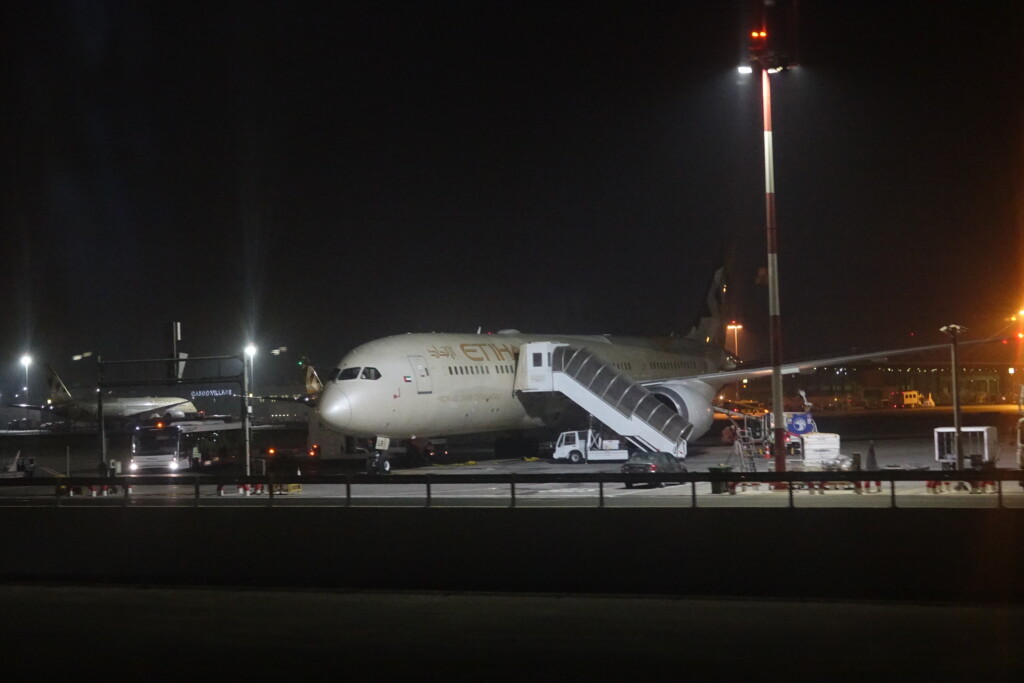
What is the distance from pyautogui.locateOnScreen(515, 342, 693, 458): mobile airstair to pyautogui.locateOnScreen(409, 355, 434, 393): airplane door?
16.6ft

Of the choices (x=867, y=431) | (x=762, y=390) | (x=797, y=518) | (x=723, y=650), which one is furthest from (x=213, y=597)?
(x=762, y=390)

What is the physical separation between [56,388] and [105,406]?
3894mm

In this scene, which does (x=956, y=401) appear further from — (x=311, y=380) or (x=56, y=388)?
(x=56, y=388)

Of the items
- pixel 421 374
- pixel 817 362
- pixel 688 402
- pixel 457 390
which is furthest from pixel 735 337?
pixel 421 374

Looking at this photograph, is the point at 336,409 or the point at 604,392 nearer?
the point at 336,409

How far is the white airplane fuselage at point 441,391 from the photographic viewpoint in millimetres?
33281

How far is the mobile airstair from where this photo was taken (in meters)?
35.4

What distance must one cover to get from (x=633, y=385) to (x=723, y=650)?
26.9 meters

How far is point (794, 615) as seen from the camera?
37.7 feet

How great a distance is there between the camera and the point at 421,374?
3503 centimetres

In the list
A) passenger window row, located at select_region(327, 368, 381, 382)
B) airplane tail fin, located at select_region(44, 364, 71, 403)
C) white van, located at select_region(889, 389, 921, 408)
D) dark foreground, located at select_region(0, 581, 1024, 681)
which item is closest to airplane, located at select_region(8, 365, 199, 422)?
airplane tail fin, located at select_region(44, 364, 71, 403)

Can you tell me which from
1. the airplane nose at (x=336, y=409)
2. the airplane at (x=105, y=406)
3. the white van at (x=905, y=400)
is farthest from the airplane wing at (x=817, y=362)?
the white van at (x=905, y=400)

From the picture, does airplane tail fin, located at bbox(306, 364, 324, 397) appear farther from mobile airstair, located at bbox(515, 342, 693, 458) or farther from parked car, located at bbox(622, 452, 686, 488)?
parked car, located at bbox(622, 452, 686, 488)

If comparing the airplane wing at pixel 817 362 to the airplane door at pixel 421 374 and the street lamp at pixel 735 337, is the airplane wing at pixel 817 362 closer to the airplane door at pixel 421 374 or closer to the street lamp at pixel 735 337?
the airplane door at pixel 421 374
